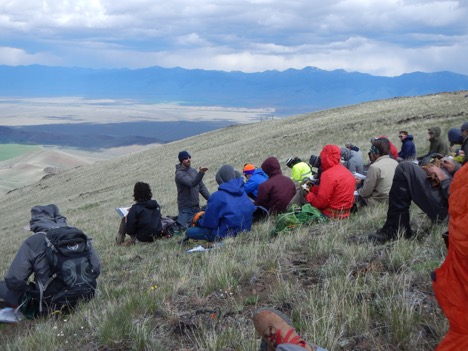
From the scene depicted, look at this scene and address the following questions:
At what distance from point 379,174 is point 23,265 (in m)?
5.57

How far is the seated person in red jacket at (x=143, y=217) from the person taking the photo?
9766 millimetres

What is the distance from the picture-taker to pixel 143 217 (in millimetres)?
9898

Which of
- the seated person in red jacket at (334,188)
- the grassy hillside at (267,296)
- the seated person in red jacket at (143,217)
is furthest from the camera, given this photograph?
the seated person in red jacket at (143,217)

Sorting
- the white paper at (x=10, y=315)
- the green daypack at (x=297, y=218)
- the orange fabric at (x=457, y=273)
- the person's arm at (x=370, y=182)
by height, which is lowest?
the white paper at (x=10, y=315)

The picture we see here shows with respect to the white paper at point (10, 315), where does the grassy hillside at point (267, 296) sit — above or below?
above

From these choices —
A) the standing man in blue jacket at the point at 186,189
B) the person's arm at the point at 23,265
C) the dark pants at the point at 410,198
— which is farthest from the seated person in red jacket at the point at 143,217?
the dark pants at the point at 410,198

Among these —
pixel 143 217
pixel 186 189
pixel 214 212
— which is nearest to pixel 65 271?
pixel 214 212

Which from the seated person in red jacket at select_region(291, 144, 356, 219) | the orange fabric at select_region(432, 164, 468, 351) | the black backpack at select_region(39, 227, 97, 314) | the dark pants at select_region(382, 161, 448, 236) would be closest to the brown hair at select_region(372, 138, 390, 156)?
the seated person in red jacket at select_region(291, 144, 356, 219)

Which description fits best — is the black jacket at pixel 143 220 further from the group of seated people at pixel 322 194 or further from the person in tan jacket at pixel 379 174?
the person in tan jacket at pixel 379 174

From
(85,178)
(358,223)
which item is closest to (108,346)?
(358,223)

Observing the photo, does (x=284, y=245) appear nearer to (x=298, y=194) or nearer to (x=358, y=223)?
(x=358, y=223)

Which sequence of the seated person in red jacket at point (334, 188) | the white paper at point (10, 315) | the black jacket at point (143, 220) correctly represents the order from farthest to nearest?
1. the black jacket at point (143, 220)
2. the seated person in red jacket at point (334, 188)
3. the white paper at point (10, 315)

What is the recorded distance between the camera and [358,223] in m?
7.42

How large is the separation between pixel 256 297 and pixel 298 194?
4777 millimetres
